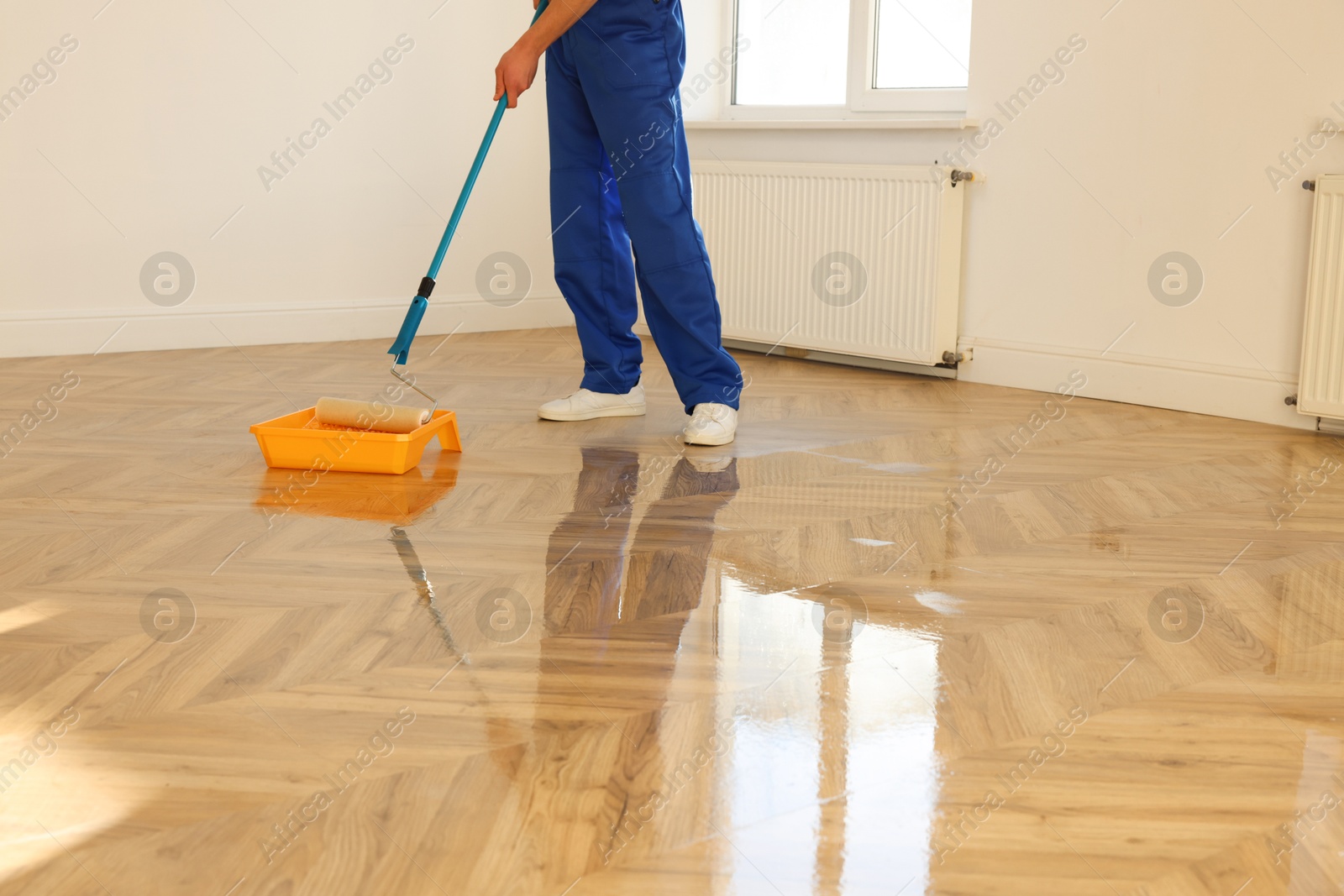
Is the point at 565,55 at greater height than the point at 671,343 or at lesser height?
greater

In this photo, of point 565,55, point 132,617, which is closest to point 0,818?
point 132,617

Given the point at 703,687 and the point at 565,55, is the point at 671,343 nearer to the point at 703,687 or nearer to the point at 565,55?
the point at 565,55

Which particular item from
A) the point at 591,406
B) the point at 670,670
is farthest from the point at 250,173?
the point at 670,670

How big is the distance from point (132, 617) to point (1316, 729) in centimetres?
138

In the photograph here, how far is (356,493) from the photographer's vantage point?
221 centimetres

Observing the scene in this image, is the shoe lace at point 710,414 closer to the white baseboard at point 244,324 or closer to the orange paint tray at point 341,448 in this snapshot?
the orange paint tray at point 341,448

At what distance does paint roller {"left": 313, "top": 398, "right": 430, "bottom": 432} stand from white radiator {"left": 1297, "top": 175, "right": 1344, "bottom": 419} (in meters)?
1.94

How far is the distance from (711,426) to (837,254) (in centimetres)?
122

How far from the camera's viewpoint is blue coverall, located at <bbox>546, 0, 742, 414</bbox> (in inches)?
98.3

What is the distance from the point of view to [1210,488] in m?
2.31

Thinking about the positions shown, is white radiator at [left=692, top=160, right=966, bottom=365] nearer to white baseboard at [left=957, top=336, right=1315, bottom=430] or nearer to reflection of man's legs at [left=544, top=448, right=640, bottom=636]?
white baseboard at [left=957, top=336, right=1315, bottom=430]

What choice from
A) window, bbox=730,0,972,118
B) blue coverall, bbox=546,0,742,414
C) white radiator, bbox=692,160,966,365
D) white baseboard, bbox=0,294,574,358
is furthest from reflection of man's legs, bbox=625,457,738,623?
white baseboard, bbox=0,294,574,358

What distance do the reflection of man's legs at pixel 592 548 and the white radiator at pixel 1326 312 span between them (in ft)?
5.03

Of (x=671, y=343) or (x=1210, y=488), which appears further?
(x=671, y=343)
